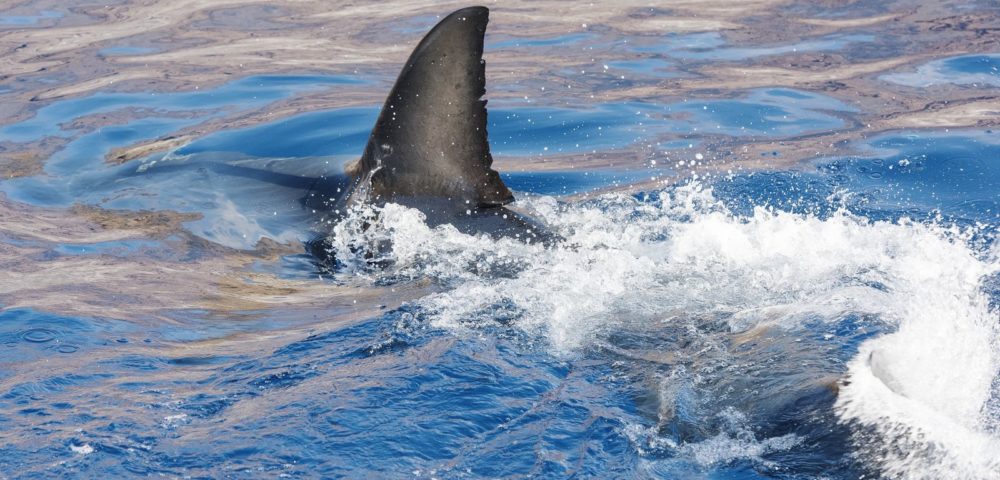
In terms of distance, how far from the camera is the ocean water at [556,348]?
345 cm

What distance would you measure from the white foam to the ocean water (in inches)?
0.5

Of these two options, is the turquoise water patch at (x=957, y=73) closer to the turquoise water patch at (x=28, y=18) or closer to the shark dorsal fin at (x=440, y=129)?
the shark dorsal fin at (x=440, y=129)

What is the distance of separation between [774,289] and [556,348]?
1.06 m

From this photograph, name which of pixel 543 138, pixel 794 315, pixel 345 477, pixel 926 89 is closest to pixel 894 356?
pixel 794 315

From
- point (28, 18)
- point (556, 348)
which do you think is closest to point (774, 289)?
point (556, 348)

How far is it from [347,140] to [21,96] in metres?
3.72

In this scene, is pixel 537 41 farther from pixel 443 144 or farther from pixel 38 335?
pixel 38 335

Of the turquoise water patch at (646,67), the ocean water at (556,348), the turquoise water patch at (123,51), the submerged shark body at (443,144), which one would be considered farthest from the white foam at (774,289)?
the turquoise water patch at (123,51)

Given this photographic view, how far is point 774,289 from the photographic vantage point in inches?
184

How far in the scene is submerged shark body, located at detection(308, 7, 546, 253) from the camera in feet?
17.1

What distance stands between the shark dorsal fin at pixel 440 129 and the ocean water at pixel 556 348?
220 millimetres

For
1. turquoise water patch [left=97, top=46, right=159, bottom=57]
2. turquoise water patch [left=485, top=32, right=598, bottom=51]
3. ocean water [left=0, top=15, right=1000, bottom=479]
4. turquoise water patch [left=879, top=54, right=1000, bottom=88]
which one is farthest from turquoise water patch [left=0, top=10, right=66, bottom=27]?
turquoise water patch [left=879, top=54, right=1000, bottom=88]

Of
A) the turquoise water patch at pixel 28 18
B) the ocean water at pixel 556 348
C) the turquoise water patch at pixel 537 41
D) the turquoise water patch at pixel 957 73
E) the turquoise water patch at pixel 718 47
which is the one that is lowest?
the ocean water at pixel 556 348

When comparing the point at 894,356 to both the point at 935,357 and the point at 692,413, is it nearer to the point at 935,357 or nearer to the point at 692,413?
the point at 935,357
